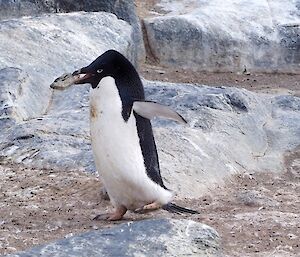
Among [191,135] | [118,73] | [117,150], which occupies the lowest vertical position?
[191,135]

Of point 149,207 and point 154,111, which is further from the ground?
point 154,111

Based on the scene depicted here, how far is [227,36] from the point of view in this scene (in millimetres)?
9414

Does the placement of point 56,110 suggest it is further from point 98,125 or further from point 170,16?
point 170,16

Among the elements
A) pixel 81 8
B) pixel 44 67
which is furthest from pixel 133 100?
pixel 81 8

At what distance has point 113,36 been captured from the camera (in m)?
7.85

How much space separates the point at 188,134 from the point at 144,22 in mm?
4019

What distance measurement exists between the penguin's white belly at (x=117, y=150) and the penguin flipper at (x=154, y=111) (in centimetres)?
5

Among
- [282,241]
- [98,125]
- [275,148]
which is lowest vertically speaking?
[275,148]

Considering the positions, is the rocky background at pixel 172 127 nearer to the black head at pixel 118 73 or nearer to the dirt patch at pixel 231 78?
the dirt patch at pixel 231 78

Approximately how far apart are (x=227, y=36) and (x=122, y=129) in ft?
18.8

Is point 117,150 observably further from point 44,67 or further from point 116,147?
point 44,67

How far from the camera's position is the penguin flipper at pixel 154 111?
12.5 feet

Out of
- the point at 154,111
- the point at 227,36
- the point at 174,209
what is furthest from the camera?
the point at 227,36

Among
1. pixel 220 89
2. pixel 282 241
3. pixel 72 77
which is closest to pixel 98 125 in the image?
pixel 72 77
